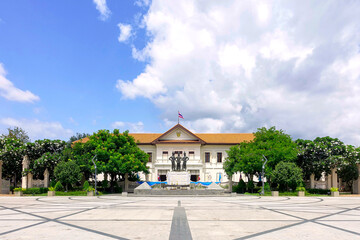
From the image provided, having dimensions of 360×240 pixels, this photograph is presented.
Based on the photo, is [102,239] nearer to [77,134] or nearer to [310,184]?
[310,184]

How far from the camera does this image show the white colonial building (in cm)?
5362

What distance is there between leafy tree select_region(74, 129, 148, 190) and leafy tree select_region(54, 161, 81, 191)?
2.26 meters

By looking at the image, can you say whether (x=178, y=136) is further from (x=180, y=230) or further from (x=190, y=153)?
(x=180, y=230)

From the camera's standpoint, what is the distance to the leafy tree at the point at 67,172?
35875 millimetres

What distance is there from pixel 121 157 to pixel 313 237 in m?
32.6

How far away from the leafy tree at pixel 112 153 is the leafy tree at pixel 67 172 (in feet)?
7.43

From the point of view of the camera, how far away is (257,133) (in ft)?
136

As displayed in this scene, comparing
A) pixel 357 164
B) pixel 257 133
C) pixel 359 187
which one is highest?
pixel 257 133

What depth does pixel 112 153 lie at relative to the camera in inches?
1582

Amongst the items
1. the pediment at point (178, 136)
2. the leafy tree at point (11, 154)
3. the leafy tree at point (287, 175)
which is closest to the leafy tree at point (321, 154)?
the leafy tree at point (287, 175)

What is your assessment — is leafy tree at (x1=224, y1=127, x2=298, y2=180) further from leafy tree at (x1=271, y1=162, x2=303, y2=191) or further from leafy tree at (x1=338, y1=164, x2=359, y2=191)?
leafy tree at (x1=338, y1=164, x2=359, y2=191)

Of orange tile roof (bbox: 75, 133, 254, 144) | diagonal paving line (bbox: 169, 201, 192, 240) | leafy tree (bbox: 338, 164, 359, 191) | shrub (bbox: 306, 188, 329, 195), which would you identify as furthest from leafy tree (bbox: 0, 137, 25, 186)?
leafy tree (bbox: 338, 164, 359, 191)

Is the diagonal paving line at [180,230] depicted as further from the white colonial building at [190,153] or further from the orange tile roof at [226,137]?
the orange tile roof at [226,137]

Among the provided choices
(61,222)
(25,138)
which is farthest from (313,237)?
(25,138)
